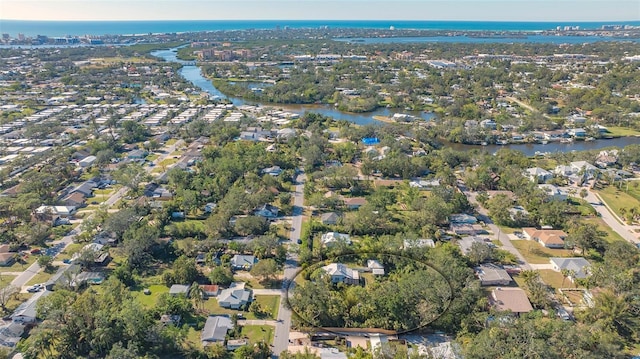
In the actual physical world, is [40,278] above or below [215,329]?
below

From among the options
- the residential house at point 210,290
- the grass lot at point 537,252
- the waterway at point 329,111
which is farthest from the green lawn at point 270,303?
the waterway at point 329,111

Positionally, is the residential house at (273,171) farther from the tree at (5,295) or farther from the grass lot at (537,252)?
the tree at (5,295)

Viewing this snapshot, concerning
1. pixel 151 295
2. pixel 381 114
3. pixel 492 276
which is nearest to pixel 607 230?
pixel 492 276

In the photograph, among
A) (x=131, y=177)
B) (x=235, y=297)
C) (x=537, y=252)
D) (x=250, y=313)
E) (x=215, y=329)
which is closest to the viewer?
(x=215, y=329)

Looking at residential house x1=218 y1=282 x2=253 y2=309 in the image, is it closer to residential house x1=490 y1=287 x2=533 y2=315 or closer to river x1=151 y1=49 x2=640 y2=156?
residential house x1=490 y1=287 x2=533 y2=315

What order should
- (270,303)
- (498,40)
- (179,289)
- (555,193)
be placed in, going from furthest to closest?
(498,40)
(555,193)
(179,289)
(270,303)

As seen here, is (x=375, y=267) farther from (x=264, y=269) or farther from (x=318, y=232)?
(x=264, y=269)

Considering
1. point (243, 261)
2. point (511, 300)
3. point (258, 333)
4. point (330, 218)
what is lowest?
point (258, 333)

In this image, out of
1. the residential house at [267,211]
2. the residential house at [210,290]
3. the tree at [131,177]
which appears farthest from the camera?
the tree at [131,177]
